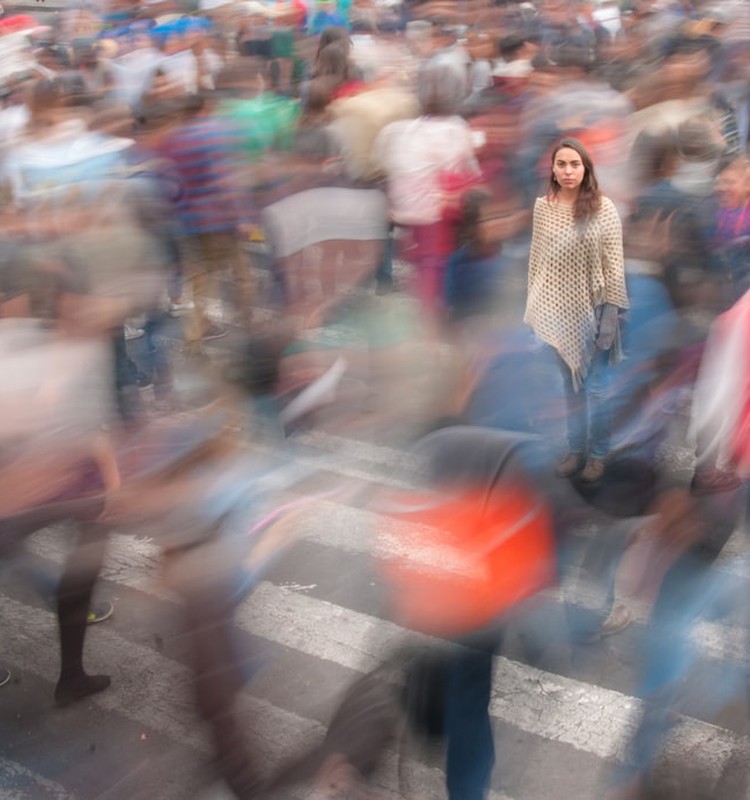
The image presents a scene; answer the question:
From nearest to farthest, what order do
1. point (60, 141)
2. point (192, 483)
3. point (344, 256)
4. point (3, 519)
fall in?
1. point (192, 483)
2. point (3, 519)
3. point (344, 256)
4. point (60, 141)

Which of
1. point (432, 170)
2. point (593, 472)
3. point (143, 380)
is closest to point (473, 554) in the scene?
point (593, 472)

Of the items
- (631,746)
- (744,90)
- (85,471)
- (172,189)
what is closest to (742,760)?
(631,746)

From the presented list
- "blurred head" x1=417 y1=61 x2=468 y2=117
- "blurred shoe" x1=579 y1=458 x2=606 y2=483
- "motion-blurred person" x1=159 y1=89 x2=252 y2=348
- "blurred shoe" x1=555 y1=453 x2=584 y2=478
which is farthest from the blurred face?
"motion-blurred person" x1=159 y1=89 x2=252 y2=348

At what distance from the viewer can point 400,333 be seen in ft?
16.1

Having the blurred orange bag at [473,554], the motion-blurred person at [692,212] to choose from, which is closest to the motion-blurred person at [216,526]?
the blurred orange bag at [473,554]

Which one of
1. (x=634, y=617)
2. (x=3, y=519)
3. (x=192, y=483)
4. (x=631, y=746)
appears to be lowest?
(x=634, y=617)

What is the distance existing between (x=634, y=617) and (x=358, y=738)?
5.88 ft

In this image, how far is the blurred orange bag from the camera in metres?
3.04

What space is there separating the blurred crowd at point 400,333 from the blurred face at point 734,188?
0.8 inches

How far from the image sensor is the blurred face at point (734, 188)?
624cm

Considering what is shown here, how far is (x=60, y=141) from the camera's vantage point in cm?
705

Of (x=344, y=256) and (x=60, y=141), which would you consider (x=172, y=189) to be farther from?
(x=344, y=256)

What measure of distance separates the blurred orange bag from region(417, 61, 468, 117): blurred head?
4.44 meters

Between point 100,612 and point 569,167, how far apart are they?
2906 mm
